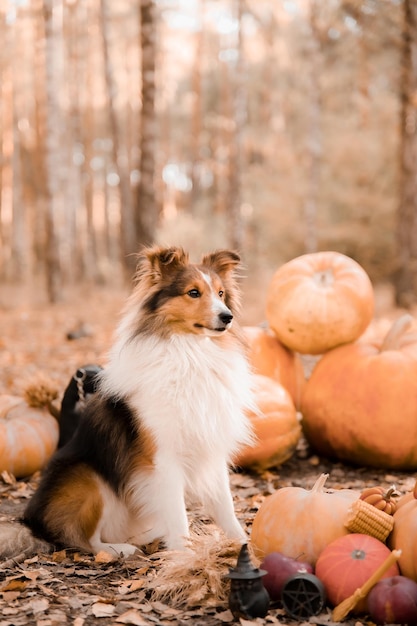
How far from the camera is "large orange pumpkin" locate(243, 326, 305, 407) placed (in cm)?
547

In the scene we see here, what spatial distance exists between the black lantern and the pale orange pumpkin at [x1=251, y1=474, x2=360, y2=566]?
41 centimetres

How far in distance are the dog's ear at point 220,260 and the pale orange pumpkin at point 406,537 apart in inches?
61.1

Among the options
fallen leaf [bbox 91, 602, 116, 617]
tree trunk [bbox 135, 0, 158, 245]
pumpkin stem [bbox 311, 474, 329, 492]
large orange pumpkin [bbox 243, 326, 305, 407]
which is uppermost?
tree trunk [bbox 135, 0, 158, 245]

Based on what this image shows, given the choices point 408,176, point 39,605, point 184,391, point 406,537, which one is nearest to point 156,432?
point 184,391

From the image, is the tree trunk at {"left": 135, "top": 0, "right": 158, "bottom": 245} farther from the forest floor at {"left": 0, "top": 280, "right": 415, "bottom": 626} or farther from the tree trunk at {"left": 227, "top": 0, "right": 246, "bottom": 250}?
the tree trunk at {"left": 227, "top": 0, "right": 246, "bottom": 250}

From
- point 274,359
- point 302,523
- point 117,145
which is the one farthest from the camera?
point 117,145

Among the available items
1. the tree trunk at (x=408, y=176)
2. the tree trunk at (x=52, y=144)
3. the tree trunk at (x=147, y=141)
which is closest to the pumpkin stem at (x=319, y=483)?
the tree trunk at (x=147, y=141)

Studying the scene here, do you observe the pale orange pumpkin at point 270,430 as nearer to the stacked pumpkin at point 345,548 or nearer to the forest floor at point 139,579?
the forest floor at point 139,579

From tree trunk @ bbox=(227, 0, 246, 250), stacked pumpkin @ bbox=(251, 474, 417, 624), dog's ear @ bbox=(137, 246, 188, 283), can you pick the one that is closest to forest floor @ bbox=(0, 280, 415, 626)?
stacked pumpkin @ bbox=(251, 474, 417, 624)

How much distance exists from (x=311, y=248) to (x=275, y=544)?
41.5 ft

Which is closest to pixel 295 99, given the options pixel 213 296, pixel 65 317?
pixel 65 317

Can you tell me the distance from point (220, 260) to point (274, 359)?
1942 mm

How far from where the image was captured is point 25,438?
190 inches

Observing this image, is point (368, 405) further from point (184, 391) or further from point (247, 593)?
point (247, 593)
